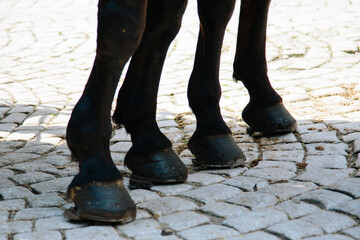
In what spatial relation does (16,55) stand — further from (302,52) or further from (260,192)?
(260,192)

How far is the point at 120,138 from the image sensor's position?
13.5 ft

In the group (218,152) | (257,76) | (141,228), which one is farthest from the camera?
(257,76)

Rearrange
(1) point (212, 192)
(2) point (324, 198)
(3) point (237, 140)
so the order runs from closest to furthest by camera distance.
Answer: (2) point (324, 198)
(1) point (212, 192)
(3) point (237, 140)

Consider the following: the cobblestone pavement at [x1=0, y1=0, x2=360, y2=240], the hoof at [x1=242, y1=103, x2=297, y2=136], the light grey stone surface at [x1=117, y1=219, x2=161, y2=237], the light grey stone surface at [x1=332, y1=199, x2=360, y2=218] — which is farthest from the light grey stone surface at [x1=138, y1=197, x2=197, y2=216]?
the hoof at [x1=242, y1=103, x2=297, y2=136]

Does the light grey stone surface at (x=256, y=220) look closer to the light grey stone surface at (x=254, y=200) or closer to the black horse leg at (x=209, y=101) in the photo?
the light grey stone surface at (x=254, y=200)

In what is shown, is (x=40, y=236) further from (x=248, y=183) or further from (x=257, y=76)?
(x=257, y=76)

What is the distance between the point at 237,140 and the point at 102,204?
1.52 m

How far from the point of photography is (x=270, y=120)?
3775 millimetres

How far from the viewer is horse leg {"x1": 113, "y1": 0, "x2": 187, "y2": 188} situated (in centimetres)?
284

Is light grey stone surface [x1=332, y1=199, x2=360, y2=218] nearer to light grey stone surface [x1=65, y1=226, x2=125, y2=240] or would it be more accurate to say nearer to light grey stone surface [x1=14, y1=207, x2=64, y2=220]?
light grey stone surface [x1=65, y1=226, x2=125, y2=240]

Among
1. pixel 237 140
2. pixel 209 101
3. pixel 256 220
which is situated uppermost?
pixel 209 101

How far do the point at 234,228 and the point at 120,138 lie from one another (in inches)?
69.0

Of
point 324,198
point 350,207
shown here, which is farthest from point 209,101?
point 350,207

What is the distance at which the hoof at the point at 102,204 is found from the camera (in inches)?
98.7
